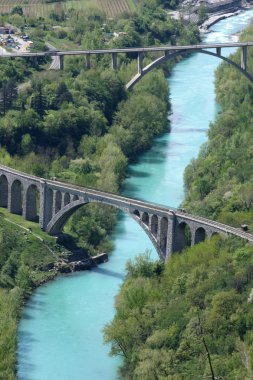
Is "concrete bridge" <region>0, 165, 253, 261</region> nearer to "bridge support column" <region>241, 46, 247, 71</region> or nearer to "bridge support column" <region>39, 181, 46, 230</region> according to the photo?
"bridge support column" <region>39, 181, 46, 230</region>

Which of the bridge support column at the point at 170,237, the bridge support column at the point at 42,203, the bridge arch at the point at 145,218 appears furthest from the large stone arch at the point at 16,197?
the bridge support column at the point at 170,237

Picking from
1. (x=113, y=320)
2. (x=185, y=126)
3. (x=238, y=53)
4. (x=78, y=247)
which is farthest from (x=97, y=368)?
(x=238, y=53)

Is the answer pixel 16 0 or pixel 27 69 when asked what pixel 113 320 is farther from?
pixel 16 0

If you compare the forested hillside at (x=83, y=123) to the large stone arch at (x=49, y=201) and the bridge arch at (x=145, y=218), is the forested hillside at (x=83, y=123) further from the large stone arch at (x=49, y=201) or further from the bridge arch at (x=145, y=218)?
the bridge arch at (x=145, y=218)

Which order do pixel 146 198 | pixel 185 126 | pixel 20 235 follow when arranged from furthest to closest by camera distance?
pixel 185 126 < pixel 146 198 < pixel 20 235

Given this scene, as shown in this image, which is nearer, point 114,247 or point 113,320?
point 113,320

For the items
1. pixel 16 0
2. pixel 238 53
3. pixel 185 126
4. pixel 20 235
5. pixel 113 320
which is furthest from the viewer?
pixel 16 0

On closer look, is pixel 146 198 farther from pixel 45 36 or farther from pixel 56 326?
pixel 45 36
